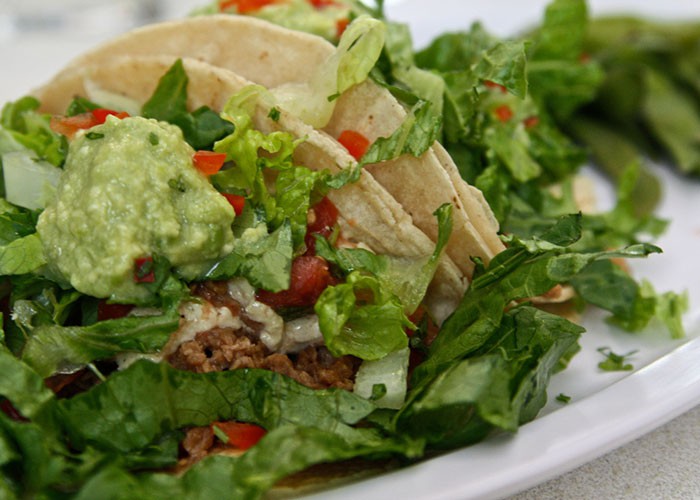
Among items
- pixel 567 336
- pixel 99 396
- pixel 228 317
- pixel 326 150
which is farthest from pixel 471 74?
pixel 99 396

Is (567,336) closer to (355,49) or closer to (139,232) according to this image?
(355,49)

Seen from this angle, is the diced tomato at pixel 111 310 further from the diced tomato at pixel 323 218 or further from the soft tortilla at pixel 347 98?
the soft tortilla at pixel 347 98

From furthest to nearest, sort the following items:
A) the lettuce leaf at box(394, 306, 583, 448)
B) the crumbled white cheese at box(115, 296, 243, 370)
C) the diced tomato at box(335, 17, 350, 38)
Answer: the diced tomato at box(335, 17, 350, 38) → the crumbled white cheese at box(115, 296, 243, 370) → the lettuce leaf at box(394, 306, 583, 448)

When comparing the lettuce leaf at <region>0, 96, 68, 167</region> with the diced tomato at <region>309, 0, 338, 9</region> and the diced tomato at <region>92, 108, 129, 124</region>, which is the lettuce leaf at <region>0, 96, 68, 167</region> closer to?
the diced tomato at <region>92, 108, 129, 124</region>

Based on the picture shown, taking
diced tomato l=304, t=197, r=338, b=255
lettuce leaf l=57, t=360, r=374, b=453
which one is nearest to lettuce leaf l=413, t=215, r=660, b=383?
lettuce leaf l=57, t=360, r=374, b=453

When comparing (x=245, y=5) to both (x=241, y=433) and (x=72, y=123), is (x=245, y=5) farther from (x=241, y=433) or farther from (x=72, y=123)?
(x=241, y=433)

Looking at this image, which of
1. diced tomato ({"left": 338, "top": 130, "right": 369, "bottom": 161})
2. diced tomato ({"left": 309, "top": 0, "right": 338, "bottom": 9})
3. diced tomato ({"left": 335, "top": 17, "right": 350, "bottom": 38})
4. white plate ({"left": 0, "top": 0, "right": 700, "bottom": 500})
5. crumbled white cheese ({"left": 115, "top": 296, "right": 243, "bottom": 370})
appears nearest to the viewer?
white plate ({"left": 0, "top": 0, "right": 700, "bottom": 500})

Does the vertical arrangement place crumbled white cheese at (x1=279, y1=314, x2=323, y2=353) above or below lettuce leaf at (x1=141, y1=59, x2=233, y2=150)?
below
